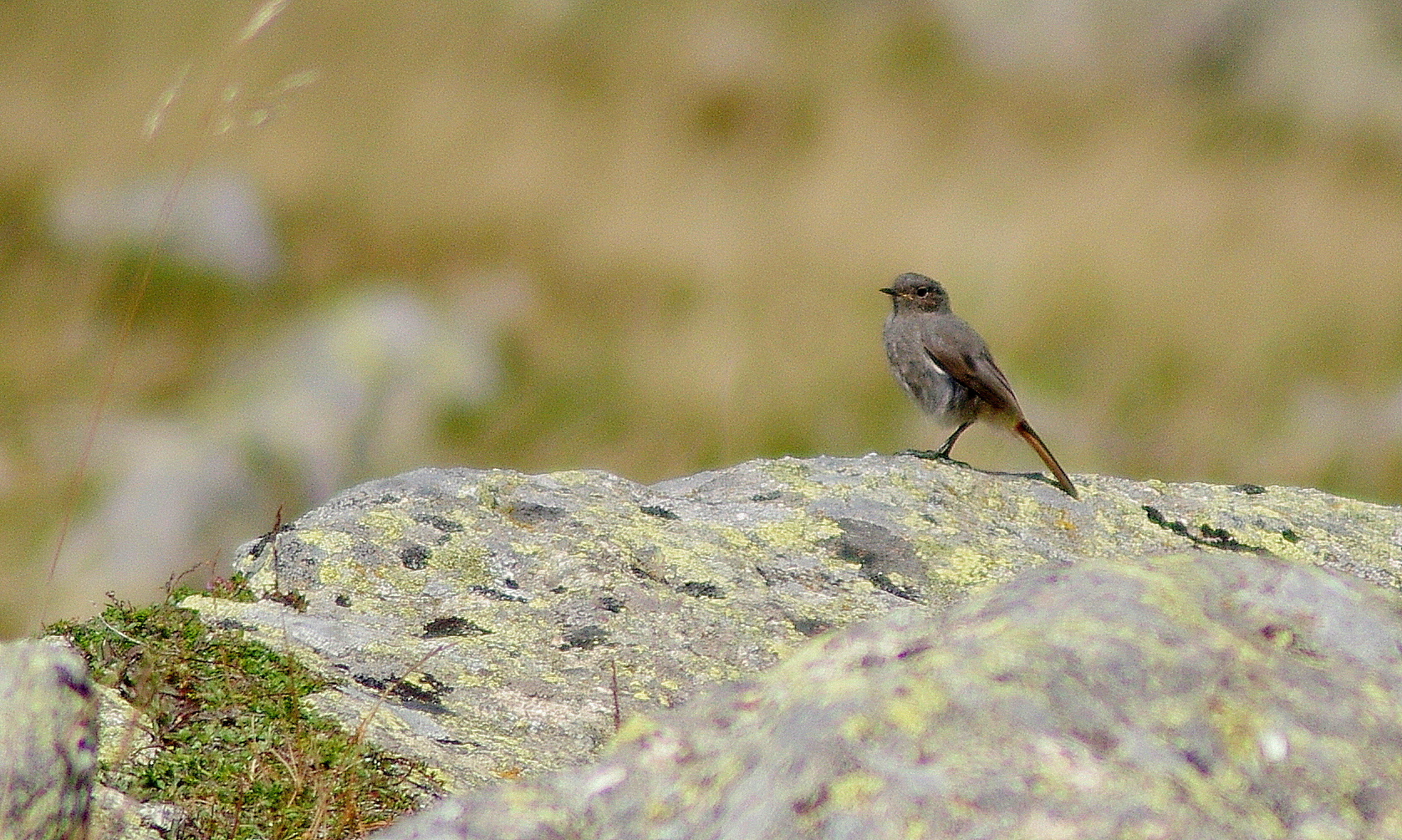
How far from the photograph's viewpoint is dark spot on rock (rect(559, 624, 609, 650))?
→ 13.9 feet

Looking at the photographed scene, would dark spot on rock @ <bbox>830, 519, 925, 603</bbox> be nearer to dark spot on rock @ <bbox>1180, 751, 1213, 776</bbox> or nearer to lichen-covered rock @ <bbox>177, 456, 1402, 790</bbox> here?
lichen-covered rock @ <bbox>177, 456, 1402, 790</bbox>

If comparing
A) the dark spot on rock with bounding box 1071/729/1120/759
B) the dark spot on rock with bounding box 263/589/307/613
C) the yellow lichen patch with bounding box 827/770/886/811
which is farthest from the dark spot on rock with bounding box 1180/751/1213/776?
the dark spot on rock with bounding box 263/589/307/613

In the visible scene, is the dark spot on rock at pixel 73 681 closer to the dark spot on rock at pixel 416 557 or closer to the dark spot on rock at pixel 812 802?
the dark spot on rock at pixel 812 802

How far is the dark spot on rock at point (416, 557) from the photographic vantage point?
4.70 meters

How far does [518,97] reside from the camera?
12.7 meters

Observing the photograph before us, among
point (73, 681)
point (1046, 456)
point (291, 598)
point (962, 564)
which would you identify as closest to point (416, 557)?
point (291, 598)

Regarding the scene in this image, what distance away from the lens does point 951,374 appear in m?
7.53

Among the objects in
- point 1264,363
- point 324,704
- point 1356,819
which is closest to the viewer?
point 1356,819

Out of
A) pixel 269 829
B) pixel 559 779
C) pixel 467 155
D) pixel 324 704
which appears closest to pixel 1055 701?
pixel 559 779

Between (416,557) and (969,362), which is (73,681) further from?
(969,362)

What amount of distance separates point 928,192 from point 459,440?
4.74 metres

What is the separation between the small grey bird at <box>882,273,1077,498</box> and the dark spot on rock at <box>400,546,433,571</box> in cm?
308

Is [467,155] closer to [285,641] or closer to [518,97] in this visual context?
[518,97]

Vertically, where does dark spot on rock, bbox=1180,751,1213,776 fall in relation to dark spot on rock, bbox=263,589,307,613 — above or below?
above
